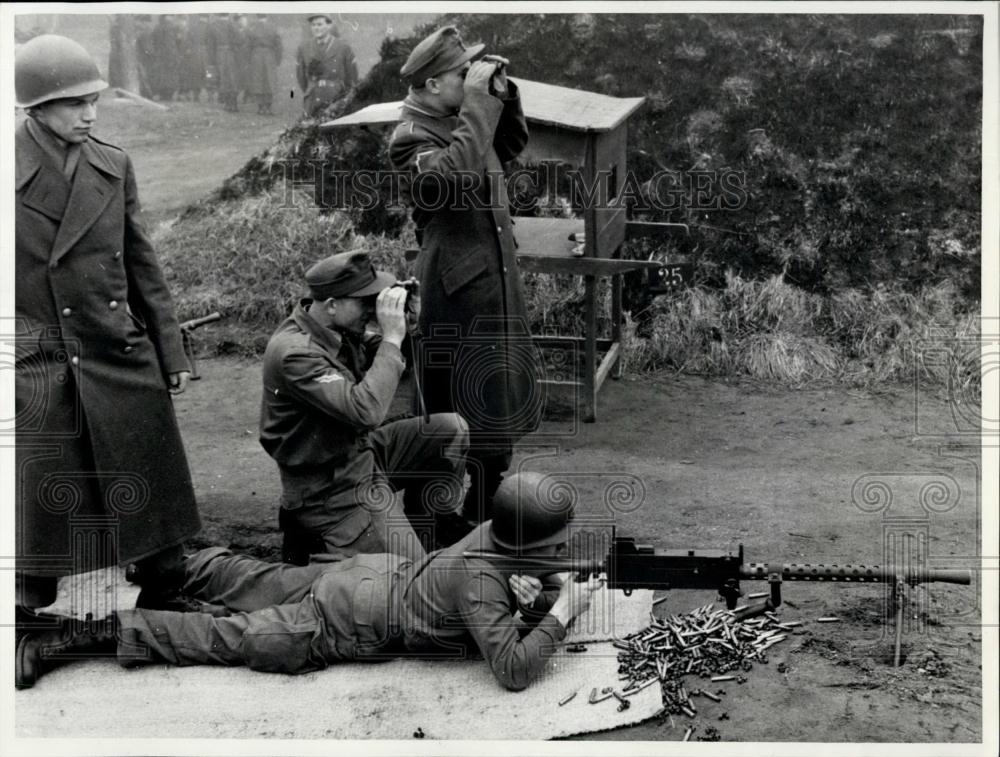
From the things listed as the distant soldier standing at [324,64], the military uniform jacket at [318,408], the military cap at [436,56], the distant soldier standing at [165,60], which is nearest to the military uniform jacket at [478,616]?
the military uniform jacket at [318,408]

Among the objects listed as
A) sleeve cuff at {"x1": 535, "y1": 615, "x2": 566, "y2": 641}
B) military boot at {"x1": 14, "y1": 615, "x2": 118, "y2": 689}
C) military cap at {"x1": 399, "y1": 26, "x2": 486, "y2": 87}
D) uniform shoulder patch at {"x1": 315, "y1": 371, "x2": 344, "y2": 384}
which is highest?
military cap at {"x1": 399, "y1": 26, "x2": 486, "y2": 87}

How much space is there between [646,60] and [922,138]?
92.3 inches

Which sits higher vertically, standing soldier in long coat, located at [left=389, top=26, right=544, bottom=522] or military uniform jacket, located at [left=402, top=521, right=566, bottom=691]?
standing soldier in long coat, located at [left=389, top=26, right=544, bottom=522]

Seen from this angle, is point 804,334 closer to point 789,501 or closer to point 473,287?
point 789,501

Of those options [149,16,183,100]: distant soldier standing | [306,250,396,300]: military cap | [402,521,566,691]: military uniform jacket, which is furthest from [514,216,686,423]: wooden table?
[149,16,183,100]: distant soldier standing

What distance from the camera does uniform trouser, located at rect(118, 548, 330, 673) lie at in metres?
5.14

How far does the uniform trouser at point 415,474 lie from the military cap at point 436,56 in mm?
1673

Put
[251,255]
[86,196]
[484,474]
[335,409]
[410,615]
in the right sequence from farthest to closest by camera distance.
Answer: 1. [251,255]
2. [484,474]
3. [335,409]
4. [86,196]
5. [410,615]

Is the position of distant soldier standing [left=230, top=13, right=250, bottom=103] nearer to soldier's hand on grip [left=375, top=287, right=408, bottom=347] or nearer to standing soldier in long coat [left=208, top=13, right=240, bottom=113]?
standing soldier in long coat [left=208, top=13, right=240, bottom=113]

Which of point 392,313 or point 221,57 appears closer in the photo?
point 392,313

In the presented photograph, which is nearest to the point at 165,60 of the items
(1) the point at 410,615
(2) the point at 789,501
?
(2) the point at 789,501

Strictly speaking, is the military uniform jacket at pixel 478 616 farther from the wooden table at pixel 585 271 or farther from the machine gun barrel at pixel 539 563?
the wooden table at pixel 585 271

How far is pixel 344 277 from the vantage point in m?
5.68

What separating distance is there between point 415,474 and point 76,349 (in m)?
1.76
